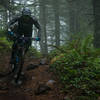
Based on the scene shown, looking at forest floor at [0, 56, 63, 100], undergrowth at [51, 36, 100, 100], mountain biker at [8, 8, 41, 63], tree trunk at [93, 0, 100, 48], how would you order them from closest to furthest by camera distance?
undergrowth at [51, 36, 100, 100] → forest floor at [0, 56, 63, 100] → mountain biker at [8, 8, 41, 63] → tree trunk at [93, 0, 100, 48]

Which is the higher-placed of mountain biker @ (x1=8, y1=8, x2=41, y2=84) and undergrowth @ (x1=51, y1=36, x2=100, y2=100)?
mountain biker @ (x1=8, y1=8, x2=41, y2=84)

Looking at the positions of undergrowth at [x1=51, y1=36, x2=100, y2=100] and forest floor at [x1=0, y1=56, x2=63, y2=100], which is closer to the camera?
undergrowth at [x1=51, y1=36, x2=100, y2=100]

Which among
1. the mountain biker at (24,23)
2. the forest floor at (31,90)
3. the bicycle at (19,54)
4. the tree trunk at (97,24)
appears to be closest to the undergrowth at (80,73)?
the forest floor at (31,90)

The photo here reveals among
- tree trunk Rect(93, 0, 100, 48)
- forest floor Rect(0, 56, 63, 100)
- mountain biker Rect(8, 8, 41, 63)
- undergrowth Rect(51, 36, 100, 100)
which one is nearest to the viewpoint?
undergrowth Rect(51, 36, 100, 100)

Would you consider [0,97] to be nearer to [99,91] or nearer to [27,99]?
[27,99]

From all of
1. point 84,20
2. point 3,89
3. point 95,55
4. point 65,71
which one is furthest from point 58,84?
point 84,20

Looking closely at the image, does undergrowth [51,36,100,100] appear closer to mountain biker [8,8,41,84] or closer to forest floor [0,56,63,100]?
forest floor [0,56,63,100]

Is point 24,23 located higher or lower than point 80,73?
higher

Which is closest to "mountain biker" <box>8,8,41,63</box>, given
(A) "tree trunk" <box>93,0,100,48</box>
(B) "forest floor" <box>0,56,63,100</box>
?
(B) "forest floor" <box>0,56,63,100</box>

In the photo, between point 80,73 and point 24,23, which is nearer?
point 80,73

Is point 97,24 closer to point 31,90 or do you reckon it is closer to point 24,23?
point 24,23

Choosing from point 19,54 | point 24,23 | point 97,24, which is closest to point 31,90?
point 19,54

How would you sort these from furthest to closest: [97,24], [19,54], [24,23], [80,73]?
[97,24], [24,23], [19,54], [80,73]

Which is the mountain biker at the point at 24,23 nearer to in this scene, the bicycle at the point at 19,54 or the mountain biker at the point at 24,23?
the mountain biker at the point at 24,23
